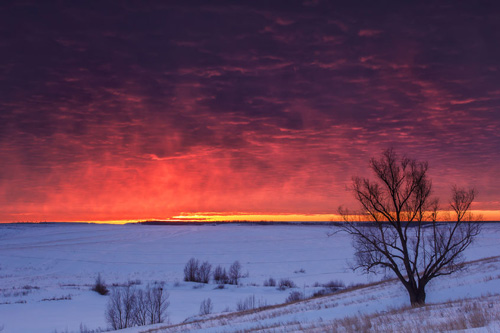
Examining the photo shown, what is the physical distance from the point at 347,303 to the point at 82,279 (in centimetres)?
3693

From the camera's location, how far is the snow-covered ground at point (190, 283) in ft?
79.9

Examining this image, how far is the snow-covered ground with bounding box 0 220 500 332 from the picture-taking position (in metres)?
24.4

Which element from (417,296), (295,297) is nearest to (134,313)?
(295,297)

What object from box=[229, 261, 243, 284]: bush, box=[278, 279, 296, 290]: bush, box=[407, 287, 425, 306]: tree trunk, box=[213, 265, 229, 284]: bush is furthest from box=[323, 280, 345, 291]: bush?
box=[407, 287, 425, 306]: tree trunk

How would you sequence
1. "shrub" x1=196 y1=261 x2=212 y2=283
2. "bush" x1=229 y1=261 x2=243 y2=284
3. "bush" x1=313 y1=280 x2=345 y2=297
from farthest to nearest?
1. "shrub" x1=196 y1=261 x2=212 y2=283
2. "bush" x1=229 y1=261 x2=243 y2=284
3. "bush" x1=313 y1=280 x2=345 y2=297

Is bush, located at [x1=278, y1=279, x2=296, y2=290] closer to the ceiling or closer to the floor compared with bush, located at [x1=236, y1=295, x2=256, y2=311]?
closer to the ceiling

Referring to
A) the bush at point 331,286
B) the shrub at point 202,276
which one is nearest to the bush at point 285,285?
the bush at point 331,286

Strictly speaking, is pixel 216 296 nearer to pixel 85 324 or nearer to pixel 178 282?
pixel 178 282

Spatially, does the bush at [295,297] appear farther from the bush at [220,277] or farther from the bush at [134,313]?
the bush at [220,277]

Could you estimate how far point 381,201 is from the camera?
23.9 m

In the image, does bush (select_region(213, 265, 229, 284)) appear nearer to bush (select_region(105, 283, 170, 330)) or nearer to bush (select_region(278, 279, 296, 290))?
bush (select_region(278, 279, 296, 290))

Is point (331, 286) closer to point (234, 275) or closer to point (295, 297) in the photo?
point (295, 297)

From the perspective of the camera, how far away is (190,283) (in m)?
47.7

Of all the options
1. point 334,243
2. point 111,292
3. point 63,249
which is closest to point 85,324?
point 111,292
